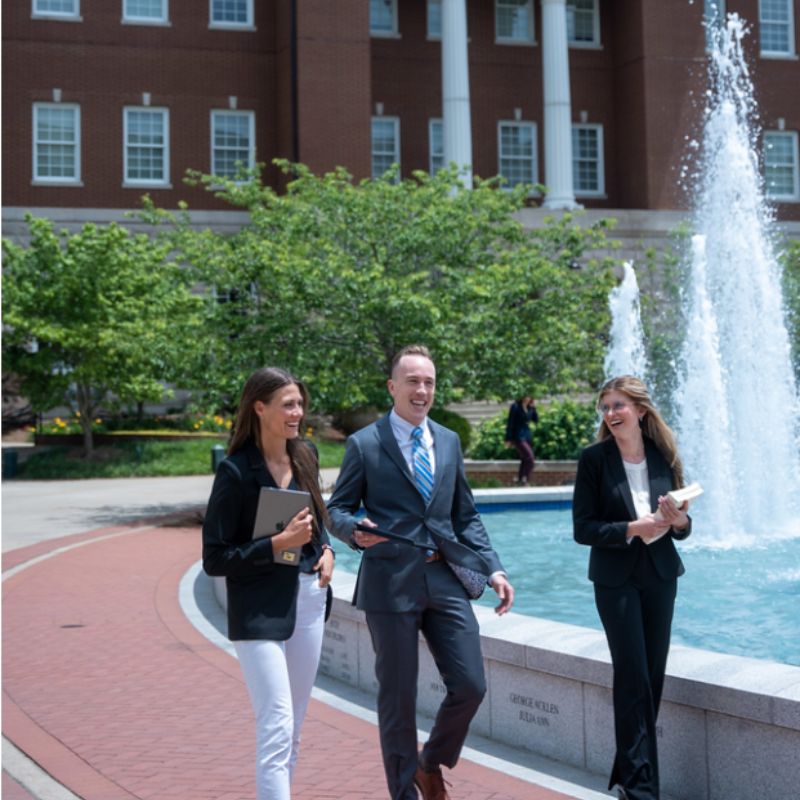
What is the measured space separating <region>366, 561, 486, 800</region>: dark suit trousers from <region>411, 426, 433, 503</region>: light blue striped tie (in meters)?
0.30

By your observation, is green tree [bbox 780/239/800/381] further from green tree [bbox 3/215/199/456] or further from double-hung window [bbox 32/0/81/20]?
double-hung window [bbox 32/0/81/20]

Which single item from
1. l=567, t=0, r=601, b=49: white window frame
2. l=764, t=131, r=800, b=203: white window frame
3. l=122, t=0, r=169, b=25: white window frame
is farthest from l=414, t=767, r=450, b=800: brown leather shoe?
l=567, t=0, r=601, b=49: white window frame

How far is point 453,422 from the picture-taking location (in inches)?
1007

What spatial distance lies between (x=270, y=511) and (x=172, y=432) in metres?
28.0

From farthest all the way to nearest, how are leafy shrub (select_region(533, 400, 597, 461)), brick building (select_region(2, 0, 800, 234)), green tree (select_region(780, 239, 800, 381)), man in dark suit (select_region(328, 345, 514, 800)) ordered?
1. brick building (select_region(2, 0, 800, 234))
2. green tree (select_region(780, 239, 800, 381))
3. leafy shrub (select_region(533, 400, 597, 461))
4. man in dark suit (select_region(328, 345, 514, 800))

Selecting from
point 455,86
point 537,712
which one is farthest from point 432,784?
point 455,86

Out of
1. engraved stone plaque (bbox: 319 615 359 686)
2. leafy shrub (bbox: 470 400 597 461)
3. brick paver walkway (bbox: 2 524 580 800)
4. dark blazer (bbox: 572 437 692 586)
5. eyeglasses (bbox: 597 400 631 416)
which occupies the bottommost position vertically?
brick paver walkway (bbox: 2 524 580 800)

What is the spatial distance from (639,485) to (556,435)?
58.4 ft

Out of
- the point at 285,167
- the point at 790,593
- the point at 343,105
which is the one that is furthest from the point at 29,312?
the point at 790,593

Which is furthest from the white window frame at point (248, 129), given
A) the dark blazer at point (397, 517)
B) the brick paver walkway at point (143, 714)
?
the dark blazer at point (397, 517)

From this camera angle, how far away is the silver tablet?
481 centimetres

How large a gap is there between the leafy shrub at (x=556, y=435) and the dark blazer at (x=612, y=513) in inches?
682

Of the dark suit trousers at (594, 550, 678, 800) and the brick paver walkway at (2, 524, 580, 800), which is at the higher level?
the dark suit trousers at (594, 550, 678, 800)

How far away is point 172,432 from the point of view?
106 ft
